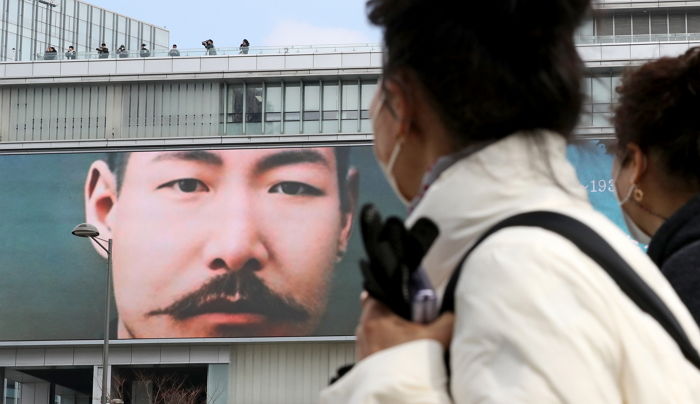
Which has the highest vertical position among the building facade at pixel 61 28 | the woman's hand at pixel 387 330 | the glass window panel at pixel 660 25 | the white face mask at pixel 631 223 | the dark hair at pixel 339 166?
the building facade at pixel 61 28

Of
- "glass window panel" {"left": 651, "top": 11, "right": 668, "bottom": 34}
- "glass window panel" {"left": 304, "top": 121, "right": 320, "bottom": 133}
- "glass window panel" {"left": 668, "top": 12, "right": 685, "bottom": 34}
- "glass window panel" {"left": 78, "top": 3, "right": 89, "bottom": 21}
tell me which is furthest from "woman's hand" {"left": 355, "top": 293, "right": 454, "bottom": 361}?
"glass window panel" {"left": 78, "top": 3, "right": 89, "bottom": 21}

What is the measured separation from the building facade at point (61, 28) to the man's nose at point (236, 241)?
51901mm

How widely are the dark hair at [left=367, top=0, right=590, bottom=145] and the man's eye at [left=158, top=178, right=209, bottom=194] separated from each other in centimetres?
4347

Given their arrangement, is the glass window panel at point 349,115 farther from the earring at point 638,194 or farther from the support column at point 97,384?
the earring at point 638,194

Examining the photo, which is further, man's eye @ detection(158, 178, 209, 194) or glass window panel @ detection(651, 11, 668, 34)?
glass window panel @ detection(651, 11, 668, 34)

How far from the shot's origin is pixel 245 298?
144 ft

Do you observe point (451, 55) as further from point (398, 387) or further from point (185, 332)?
point (185, 332)

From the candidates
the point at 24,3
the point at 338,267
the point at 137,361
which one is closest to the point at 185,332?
the point at 137,361

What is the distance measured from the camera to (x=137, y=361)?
45875mm

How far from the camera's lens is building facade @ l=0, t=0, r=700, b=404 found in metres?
45.7

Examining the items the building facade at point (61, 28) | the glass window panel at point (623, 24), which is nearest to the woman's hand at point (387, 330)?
the glass window panel at point (623, 24)

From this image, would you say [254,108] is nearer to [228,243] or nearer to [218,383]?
[228,243]

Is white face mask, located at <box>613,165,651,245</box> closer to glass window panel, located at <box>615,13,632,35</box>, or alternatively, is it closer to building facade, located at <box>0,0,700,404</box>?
building facade, located at <box>0,0,700,404</box>

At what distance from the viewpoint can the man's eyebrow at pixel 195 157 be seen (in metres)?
45.2
